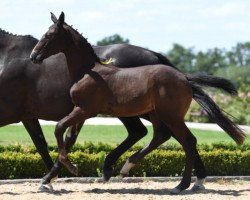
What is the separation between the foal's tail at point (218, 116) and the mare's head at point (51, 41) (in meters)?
1.84

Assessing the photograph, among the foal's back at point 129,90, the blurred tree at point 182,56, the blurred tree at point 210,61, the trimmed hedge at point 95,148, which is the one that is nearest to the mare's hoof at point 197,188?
the foal's back at point 129,90

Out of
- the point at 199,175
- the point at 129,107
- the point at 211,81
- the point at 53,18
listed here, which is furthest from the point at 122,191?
the point at 53,18

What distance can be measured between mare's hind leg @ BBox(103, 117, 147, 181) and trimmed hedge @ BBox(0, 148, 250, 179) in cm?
124

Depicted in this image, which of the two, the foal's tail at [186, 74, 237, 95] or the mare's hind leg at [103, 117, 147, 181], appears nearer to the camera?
the foal's tail at [186, 74, 237, 95]

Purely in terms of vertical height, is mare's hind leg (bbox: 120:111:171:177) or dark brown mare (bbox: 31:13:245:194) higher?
dark brown mare (bbox: 31:13:245:194)

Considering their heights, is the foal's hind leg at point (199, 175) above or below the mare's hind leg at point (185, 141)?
below

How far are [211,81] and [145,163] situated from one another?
2214mm

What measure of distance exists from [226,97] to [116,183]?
847 inches

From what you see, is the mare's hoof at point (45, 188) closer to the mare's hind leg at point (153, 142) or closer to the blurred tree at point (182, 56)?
the mare's hind leg at point (153, 142)

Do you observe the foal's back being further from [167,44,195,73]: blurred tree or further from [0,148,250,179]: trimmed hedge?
[167,44,195,73]: blurred tree

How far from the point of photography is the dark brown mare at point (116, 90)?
7.27m

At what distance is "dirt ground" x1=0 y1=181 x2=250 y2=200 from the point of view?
23.8 feet

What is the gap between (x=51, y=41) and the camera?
23.9 ft

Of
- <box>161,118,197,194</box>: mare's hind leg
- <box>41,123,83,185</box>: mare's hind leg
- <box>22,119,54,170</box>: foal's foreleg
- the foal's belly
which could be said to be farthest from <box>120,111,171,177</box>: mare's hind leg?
<box>22,119,54,170</box>: foal's foreleg
